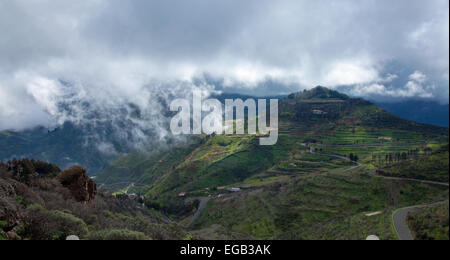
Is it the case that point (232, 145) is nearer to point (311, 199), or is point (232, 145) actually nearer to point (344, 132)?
point (344, 132)

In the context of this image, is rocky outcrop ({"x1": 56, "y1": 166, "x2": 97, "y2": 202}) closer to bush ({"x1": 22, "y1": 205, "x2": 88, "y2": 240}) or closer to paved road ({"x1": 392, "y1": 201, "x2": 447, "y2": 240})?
bush ({"x1": 22, "y1": 205, "x2": 88, "y2": 240})

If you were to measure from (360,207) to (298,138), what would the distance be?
108842 millimetres

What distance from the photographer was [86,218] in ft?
114

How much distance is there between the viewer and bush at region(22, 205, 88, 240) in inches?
789

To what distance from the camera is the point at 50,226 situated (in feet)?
69.0

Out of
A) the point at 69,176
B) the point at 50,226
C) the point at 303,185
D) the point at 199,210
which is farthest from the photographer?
the point at 199,210

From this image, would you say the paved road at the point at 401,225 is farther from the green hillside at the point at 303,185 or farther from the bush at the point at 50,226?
the bush at the point at 50,226

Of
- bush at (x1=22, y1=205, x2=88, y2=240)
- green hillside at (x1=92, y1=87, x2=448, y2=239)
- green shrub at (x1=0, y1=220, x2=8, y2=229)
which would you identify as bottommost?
green hillside at (x1=92, y1=87, x2=448, y2=239)

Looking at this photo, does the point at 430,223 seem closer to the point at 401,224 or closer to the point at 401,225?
the point at 401,225

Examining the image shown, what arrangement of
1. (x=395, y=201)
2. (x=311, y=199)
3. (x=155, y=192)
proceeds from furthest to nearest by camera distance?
1. (x=155, y=192)
2. (x=311, y=199)
3. (x=395, y=201)

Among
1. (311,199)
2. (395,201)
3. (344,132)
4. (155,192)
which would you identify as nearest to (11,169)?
(311,199)

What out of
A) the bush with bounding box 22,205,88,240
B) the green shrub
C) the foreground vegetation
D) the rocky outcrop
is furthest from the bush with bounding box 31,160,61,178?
the foreground vegetation

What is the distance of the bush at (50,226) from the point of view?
20.0 meters

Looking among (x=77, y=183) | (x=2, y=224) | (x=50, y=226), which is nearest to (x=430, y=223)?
(x=50, y=226)
